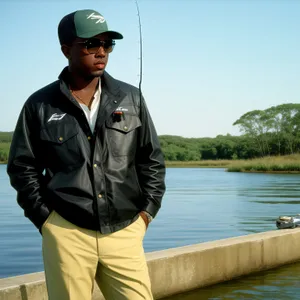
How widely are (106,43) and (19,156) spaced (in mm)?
709

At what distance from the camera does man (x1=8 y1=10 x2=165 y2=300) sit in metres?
3.05

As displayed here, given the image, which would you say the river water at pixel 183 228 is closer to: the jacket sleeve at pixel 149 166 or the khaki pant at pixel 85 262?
the jacket sleeve at pixel 149 166

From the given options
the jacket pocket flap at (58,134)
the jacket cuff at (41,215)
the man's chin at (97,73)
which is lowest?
the jacket cuff at (41,215)

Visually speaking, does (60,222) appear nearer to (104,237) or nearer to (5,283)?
(104,237)

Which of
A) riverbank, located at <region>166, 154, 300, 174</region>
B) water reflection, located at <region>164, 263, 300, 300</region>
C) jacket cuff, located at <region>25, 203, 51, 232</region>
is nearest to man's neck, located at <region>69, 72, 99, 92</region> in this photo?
jacket cuff, located at <region>25, 203, 51, 232</region>

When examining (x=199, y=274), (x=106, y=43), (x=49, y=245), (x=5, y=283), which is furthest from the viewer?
(x=199, y=274)

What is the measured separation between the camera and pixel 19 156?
10.5 ft

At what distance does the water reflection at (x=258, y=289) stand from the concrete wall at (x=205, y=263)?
0.28 feet

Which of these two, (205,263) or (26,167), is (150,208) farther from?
(205,263)

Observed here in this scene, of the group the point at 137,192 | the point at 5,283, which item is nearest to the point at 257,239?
the point at 5,283

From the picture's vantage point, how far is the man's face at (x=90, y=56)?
3252mm

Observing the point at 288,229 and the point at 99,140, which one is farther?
the point at 288,229

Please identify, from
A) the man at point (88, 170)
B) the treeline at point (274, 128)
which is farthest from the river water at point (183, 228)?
the treeline at point (274, 128)

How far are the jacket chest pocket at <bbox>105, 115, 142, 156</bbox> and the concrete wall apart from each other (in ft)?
7.07
